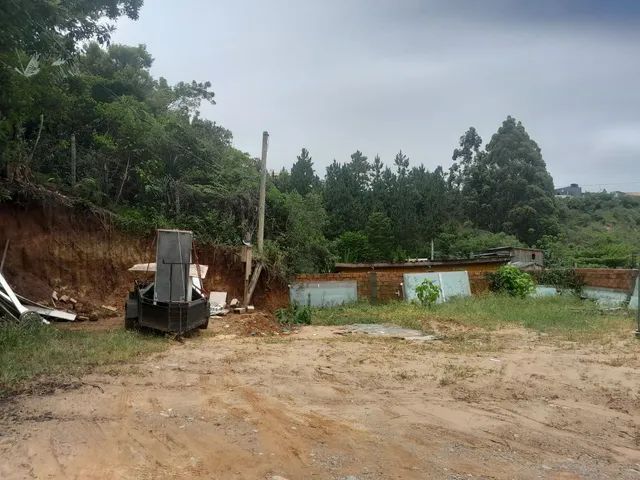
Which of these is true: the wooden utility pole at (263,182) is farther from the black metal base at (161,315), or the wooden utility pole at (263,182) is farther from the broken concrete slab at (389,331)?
the black metal base at (161,315)

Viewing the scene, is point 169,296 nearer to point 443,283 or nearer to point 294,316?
point 294,316

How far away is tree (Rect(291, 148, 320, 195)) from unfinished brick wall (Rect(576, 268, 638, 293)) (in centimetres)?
1729

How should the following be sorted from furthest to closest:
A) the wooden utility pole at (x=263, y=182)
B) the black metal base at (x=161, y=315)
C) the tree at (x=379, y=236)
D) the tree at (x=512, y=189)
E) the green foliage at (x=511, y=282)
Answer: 1. the tree at (x=512, y=189)
2. the tree at (x=379, y=236)
3. the green foliage at (x=511, y=282)
4. the wooden utility pole at (x=263, y=182)
5. the black metal base at (x=161, y=315)

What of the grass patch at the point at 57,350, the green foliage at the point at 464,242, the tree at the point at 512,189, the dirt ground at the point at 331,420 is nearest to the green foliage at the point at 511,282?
the green foliage at the point at 464,242

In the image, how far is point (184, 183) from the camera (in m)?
19.7

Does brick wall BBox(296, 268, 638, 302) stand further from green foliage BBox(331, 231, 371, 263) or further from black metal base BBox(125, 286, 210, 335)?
green foliage BBox(331, 231, 371, 263)

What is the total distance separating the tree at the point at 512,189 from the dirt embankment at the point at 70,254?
28706 millimetres

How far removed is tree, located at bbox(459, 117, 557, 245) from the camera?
40781 mm

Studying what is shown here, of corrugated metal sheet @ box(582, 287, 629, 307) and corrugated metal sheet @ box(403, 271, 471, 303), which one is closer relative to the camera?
corrugated metal sheet @ box(582, 287, 629, 307)

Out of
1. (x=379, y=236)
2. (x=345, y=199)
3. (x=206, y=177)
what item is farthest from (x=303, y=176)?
(x=206, y=177)

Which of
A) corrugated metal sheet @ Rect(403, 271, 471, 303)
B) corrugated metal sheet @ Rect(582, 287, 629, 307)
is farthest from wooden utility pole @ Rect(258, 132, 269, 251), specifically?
corrugated metal sheet @ Rect(582, 287, 629, 307)

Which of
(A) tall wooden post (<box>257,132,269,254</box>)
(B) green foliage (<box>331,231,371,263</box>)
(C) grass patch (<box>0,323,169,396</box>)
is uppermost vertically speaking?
(A) tall wooden post (<box>257,132,269,254</box>)

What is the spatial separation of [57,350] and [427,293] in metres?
13.2

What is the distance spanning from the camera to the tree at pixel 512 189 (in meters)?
40.8
